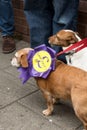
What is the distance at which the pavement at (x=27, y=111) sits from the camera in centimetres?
358

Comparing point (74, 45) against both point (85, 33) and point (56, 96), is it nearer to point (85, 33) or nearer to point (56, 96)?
point (56, 96)

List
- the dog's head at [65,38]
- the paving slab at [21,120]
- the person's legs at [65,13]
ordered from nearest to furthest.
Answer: the paving slab at [21,120] < the dog's head at [65,38] < the person's legs at [65,13]

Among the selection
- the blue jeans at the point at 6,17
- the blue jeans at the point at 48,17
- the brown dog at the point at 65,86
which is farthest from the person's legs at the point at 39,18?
the brown dog at the point at 65,86

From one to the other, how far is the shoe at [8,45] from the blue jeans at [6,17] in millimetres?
84

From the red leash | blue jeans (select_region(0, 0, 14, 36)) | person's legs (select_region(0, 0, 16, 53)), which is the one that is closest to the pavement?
the red leash

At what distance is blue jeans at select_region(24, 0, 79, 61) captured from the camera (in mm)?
4285

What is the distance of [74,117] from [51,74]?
571 mm

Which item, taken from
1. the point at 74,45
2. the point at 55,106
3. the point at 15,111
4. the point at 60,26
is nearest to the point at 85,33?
the point at 60,26

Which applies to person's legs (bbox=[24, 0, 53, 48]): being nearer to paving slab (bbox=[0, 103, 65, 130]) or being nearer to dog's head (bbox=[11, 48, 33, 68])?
dog's head (bbox=[11, 48, 33, 68])

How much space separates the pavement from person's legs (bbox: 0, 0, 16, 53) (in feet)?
3.41

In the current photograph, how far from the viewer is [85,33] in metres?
4.95

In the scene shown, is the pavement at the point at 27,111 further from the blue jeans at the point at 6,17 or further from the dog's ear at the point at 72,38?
the blue jeans at the point at 6,17

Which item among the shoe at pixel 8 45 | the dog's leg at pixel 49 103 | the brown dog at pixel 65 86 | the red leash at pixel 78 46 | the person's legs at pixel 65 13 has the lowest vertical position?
the shoe at pixel 8 45

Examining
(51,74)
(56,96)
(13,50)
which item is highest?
(51,74)
